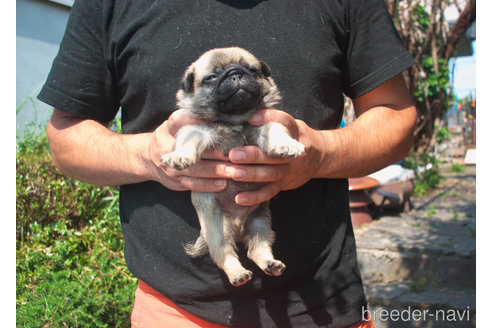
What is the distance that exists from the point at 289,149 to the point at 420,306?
3820 mm

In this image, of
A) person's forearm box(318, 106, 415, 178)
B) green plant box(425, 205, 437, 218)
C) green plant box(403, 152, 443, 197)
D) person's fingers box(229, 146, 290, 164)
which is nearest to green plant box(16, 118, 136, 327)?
person's fingers box(229, 146, 290, 164)

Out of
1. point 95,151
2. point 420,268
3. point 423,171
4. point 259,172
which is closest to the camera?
point 259,172

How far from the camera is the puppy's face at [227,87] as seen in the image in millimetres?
2139

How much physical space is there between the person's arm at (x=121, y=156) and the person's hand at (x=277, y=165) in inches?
4.1

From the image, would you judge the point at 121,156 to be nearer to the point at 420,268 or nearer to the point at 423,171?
the point at 420,268

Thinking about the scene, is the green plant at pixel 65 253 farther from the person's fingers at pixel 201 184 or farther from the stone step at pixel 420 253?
the stone step at pixel 420 253

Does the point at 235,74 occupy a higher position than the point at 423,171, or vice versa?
the point at 235,74

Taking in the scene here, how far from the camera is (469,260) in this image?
5.34 m

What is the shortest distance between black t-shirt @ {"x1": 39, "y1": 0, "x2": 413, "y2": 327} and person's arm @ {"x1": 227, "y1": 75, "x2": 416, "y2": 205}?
0.13 metres

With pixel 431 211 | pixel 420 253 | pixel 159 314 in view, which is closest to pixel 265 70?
pixel 159 314

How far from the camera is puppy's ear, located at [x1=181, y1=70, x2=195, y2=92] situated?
7.00 ft

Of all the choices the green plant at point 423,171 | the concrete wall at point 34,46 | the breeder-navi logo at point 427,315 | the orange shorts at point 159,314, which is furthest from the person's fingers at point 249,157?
the green plant at point 423,171

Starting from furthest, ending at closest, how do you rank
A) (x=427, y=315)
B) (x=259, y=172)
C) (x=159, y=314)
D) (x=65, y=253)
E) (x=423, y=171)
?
(x=423, y=171) < (x=427, y=315) < (x=65, y=253) < (x=159, y=314) < (x=259, y=172)

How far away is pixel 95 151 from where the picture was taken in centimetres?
215
